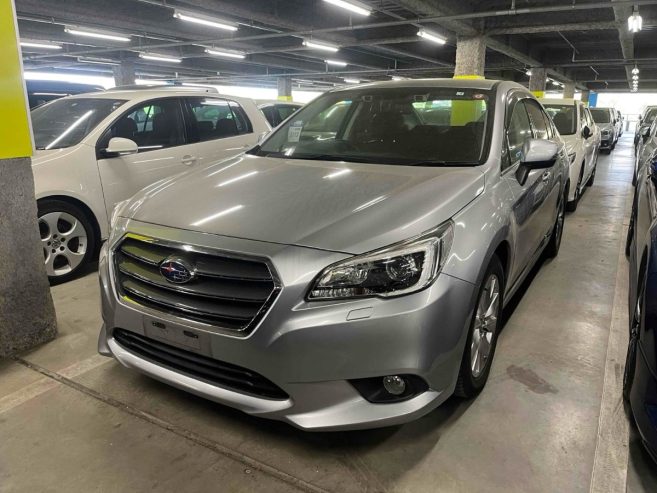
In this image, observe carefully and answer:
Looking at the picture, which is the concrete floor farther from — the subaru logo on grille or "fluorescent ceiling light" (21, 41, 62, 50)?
"fluorescent ceiling light" (21, 41, 62, 50)

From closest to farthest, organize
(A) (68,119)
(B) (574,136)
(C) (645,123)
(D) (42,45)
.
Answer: (A) (68,119) → (B) (574,136) → (C) (645,123) → (D) (42,45)

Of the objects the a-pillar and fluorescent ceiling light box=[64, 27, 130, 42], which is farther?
fluorescent ceiling light box=[64, 27, 130, 42]

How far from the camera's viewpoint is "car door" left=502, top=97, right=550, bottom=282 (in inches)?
105

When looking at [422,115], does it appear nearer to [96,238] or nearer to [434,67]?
[96,238]

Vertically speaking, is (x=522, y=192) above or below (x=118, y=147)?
below

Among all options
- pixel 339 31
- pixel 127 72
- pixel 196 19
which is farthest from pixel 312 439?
pixel 127 72

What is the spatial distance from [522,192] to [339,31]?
40.1ft

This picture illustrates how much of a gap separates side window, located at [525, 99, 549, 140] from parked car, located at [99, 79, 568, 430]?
3.78ft

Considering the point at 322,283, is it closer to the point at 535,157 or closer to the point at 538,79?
the point at 535,157

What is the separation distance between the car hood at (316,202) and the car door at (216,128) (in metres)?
2.43

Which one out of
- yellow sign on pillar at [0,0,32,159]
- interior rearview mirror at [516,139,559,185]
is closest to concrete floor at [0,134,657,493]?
interior rearview mirror at [516,139,559,185]

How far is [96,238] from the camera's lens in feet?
13.7

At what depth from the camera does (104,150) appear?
4.14 meters

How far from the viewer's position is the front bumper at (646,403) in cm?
173
